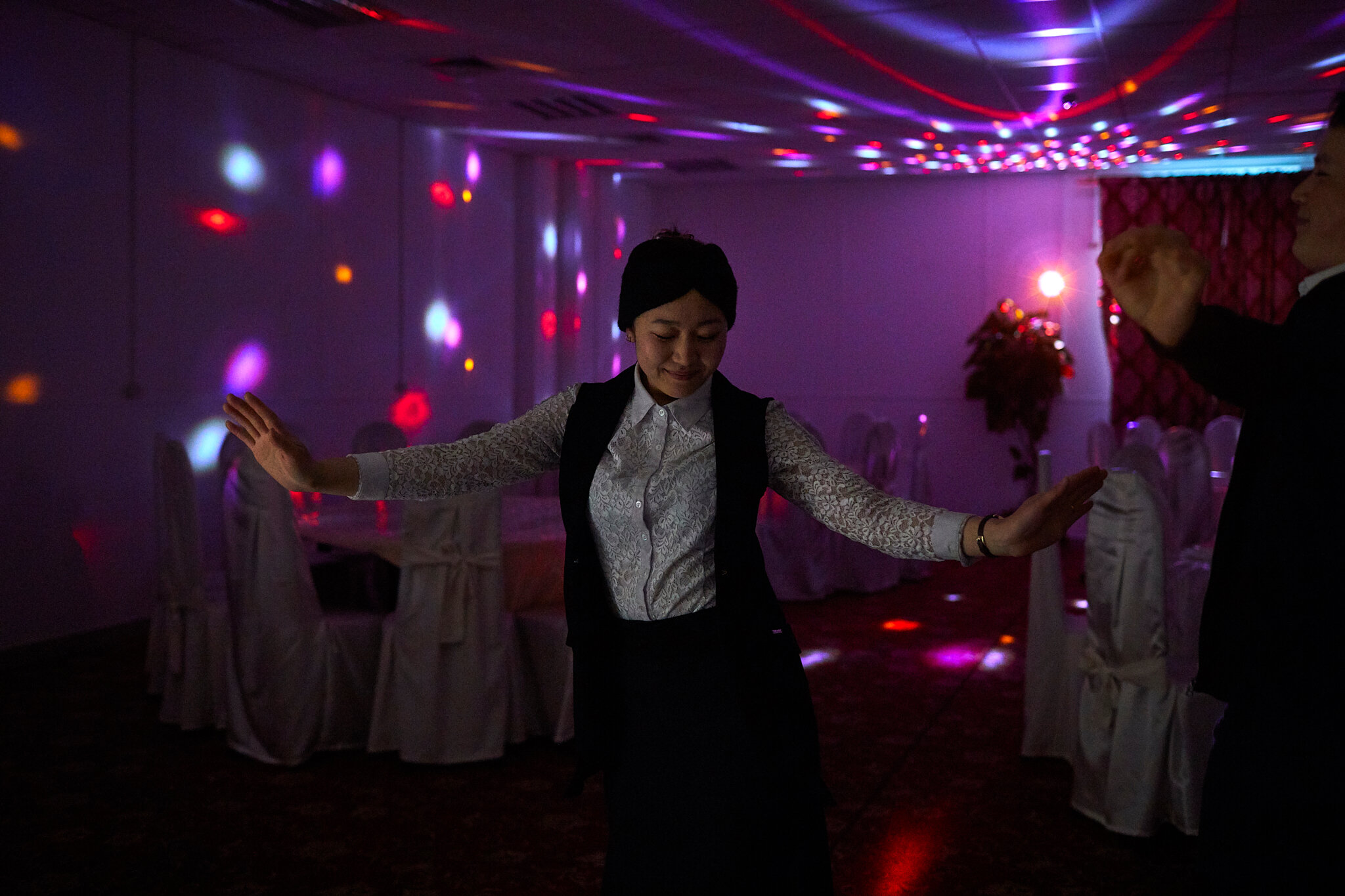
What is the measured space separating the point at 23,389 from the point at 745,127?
455 centimetres

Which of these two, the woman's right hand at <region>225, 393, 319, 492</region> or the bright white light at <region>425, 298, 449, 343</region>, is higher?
the bright white light at <region>425, 298, 449, 343</region>

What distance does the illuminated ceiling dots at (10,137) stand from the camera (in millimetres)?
4742

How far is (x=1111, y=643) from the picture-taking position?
3.16 metres

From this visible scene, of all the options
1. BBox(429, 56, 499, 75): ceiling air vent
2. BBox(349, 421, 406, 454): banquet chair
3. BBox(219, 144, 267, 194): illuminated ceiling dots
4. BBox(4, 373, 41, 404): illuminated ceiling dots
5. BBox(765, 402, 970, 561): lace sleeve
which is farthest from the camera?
BBox(219, 144, 267, 194): illuminated ceiling dots

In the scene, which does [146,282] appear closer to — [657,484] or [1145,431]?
[657,484]

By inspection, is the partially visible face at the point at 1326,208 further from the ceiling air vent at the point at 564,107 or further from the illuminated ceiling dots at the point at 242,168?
the illuminated ceiling dots at the point at 242,168

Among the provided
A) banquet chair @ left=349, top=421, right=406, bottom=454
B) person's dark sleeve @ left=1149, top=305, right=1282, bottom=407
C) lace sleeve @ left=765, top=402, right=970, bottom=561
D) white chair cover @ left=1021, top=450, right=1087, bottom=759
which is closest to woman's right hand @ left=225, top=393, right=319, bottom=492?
lace sleeve @ left=765, top=402, right=970, bottom=561

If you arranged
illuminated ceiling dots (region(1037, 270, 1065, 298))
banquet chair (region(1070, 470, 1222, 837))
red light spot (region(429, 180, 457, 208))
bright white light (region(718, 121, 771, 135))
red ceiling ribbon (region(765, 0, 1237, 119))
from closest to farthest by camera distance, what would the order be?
banquet chair (region(1070, 470, 1222, 837)) → red ceiling ribbon (region(765, 0, 1237, 119)) → bright white light (region(718, 121, 771, 135)) → red light spot (region(429, 180, 457, 208)) → illuminated ceiling dots (region(1037, 270, 1065, 298))

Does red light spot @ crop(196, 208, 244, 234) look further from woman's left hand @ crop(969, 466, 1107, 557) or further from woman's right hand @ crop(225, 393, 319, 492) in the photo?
woman's left hand @ crop(969, 466, 1107, 557)

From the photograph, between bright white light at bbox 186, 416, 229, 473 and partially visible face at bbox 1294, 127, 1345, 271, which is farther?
bright white light at bbox 186, 416, 229, 473

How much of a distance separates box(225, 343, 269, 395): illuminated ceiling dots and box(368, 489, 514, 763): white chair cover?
9.16 feet

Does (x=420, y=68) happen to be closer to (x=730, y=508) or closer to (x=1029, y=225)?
(x=730, y=508)

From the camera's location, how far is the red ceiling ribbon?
4.72m

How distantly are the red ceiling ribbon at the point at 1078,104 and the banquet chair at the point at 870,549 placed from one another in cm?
196
